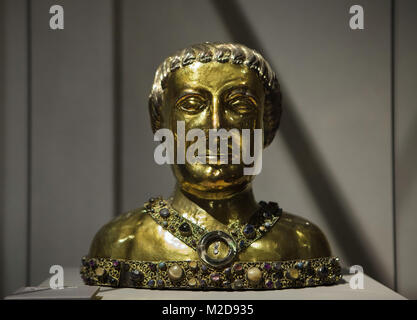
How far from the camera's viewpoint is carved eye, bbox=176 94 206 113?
2035mm

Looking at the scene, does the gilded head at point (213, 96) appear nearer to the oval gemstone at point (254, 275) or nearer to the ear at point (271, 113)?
the ear at point (271, 113)

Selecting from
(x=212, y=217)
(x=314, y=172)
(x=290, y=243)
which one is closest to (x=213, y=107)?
(x=212, y=217)

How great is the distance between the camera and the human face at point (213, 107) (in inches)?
79.5

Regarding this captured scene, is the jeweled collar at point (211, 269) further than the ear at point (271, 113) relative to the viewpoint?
No

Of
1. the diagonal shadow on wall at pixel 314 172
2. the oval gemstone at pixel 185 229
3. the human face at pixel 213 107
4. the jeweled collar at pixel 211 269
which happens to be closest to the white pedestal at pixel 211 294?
the jeweled collar at pixel 211 269

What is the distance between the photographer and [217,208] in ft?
6.91

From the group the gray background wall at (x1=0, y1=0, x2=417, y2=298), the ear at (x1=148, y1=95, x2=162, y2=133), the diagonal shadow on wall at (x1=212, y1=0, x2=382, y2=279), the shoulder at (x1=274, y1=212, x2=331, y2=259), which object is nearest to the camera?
the shoulder at (x1=274, y1=212, x2=331, y2=259)

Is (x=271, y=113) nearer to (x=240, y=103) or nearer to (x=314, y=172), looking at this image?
(x=240, y=103)

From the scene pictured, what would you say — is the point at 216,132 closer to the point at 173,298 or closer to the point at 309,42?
the point at 173,298

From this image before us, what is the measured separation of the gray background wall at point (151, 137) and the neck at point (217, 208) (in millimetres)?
714

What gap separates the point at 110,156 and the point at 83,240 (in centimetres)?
38

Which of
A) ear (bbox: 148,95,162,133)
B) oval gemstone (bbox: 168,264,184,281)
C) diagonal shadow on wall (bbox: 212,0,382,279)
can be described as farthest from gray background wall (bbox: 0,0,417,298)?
oval gemstone (bbox: 168,264,184,281)

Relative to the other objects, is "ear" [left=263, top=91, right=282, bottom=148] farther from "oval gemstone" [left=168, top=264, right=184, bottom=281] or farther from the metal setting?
"oval gemstone" [left=168, top=264, right=184, bottom=281]

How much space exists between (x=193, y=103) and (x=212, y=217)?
38 centimetres
